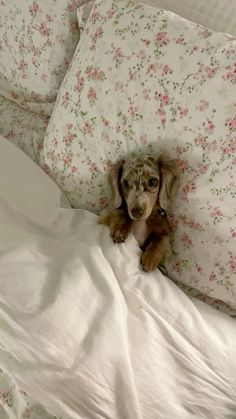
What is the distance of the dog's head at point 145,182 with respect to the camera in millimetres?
956

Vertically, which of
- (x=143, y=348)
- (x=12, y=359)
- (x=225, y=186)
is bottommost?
(x=12, y=359)

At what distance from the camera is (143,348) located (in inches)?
33.1

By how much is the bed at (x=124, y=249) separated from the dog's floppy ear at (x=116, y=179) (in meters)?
0.04

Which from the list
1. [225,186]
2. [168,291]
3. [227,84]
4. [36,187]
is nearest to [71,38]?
[36,187]

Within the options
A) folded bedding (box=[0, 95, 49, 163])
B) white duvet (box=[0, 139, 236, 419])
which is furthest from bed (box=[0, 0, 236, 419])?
folded bedding (box=[0, 95, 49, 163])

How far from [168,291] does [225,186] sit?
25 cm

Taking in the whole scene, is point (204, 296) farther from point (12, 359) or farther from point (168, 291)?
point (12, 359)

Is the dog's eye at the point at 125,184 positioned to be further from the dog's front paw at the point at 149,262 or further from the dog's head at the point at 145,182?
the dog's front paw at the point at 149,262

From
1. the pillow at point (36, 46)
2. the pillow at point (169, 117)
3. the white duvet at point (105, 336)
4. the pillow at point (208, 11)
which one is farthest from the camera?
the pillow at point (36, 46)

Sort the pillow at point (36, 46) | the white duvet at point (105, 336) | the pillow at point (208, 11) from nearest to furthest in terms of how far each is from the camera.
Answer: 1. the white duvet at point (105, 336)
2. the pillow at point (208, 11)
3. the pillow at point (36, 46)

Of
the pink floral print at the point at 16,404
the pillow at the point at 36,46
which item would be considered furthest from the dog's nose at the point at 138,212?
the pillow at the point at 36,46

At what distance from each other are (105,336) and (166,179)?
0.35 meters

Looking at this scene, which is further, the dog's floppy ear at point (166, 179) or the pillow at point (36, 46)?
the pillow at point (36, 46)

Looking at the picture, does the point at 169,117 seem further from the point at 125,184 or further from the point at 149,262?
the point at 149,262
